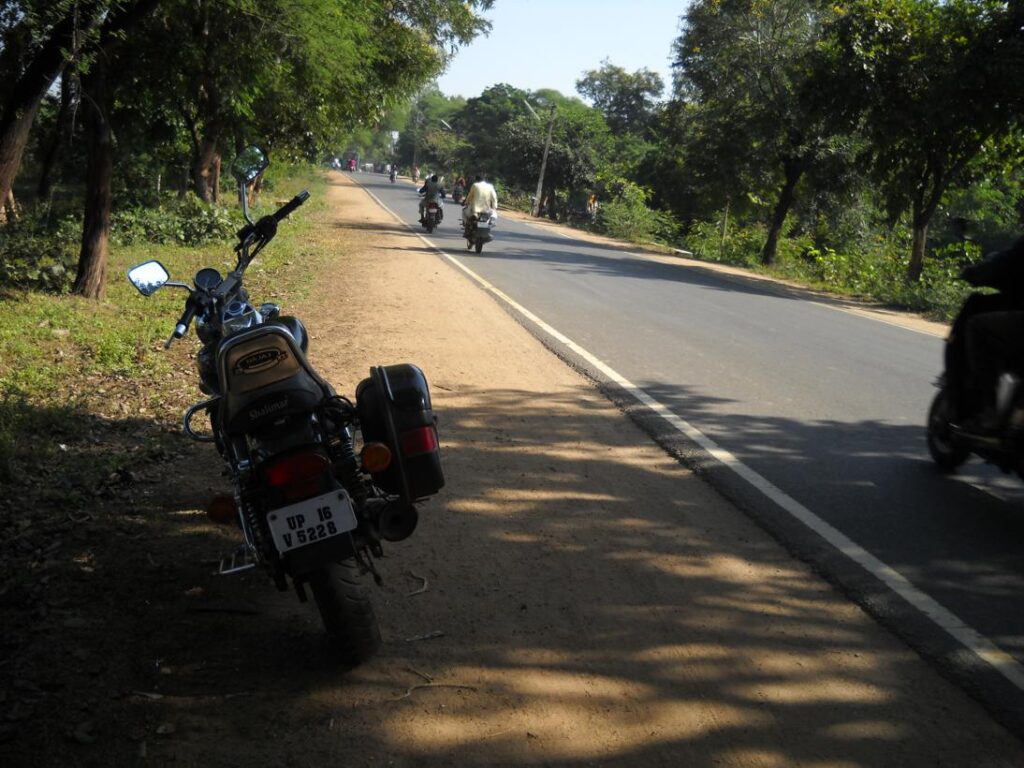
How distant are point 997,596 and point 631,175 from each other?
47.8 metres

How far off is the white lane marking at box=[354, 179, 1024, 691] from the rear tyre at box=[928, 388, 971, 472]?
52.1 inches

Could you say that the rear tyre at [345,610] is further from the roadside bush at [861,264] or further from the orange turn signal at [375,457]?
the roadside bush at [861,264]

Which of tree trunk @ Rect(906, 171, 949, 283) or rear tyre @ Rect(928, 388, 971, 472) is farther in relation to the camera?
tree trunk @ Rect(906, 171, 949, 283)

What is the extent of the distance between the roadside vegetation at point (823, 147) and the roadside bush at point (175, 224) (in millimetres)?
10768

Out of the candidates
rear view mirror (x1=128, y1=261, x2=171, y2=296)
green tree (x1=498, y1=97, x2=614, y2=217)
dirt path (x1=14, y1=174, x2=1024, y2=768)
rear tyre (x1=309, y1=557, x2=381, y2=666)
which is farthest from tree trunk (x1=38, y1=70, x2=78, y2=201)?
green tree (x1=498, y1=97, x2=614, y2=217)

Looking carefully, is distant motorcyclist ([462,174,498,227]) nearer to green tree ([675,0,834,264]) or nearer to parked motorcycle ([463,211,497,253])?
parked motorcycle ([463,211,497,253])

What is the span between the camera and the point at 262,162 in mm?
4703

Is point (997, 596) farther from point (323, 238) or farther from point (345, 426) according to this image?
point (323, 238)

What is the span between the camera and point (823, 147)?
28922mm

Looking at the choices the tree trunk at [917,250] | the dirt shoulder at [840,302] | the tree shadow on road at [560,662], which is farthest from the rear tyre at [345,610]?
the tree trunk at [917,250]

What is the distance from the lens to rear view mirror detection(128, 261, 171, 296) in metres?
4.21

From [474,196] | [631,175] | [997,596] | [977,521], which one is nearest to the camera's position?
[997,596]

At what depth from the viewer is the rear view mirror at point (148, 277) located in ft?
13.8

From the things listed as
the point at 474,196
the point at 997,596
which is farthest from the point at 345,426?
the point at 474,196
